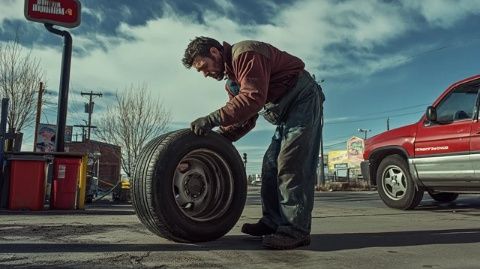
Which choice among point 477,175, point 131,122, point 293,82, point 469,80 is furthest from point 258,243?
point 131,122

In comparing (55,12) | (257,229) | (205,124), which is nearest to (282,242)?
(257,229)

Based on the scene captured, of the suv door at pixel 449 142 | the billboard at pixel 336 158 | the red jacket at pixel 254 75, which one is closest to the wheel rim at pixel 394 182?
the suv door at pixel 449 142

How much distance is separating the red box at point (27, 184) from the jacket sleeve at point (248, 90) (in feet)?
19.5

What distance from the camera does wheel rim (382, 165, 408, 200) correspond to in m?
7.67

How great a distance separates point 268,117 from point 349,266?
1.61 metres

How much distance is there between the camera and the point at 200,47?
383 centimetres

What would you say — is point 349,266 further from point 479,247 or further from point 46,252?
point 46,252

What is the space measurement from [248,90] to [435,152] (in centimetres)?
435

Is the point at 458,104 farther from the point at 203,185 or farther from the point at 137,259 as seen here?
the point at 137,259

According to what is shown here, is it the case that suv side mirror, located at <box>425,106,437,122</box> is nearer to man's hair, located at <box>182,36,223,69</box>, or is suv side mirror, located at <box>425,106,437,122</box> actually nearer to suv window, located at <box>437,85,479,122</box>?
suv window, located at <box>437,85,479,122</box>

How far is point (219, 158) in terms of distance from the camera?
3904 mm

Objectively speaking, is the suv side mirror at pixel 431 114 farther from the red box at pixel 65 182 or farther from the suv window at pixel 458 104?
the red box at pixel 65 182

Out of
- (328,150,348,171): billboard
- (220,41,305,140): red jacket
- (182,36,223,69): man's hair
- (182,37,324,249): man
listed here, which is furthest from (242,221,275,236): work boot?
(328,150,348,171): billboard

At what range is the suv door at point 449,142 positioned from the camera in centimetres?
662
